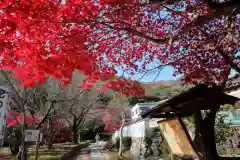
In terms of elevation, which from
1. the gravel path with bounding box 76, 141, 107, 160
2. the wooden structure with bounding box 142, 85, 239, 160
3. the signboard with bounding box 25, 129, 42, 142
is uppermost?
the wooden structure with bounding box 142, 85, 239, 160

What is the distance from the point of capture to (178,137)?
555 cm

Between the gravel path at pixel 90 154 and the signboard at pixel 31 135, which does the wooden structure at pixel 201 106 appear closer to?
the signboard at pixel 31 135

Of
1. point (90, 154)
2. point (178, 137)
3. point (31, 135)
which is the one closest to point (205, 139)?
point (178, 137)

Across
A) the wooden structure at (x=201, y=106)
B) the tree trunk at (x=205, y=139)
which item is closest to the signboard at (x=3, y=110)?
the wooden structure at (x=201, y=106)

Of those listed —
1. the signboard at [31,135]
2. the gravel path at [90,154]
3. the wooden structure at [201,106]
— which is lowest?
the gravel path at [90,154]

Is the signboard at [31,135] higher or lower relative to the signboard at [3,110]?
lower

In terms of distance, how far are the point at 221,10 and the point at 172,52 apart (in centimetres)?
471

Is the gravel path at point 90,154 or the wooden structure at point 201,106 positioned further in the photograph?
the gravel path at point 90,154

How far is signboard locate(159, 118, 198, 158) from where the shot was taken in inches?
→ 207

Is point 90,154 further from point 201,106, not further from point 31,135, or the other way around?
point 201,106

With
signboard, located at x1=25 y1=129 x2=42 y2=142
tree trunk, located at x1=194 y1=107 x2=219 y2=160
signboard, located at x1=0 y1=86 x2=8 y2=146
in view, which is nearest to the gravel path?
signboard, located at x1=25 y1=129 x2=42 y2=142

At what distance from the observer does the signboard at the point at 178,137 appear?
5270 mm

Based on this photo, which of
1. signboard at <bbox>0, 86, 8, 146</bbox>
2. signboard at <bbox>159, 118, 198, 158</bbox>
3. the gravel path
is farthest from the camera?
the gravel path

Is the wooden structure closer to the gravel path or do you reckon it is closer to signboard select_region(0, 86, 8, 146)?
signboard select_region(0, 86, 8, 146)
